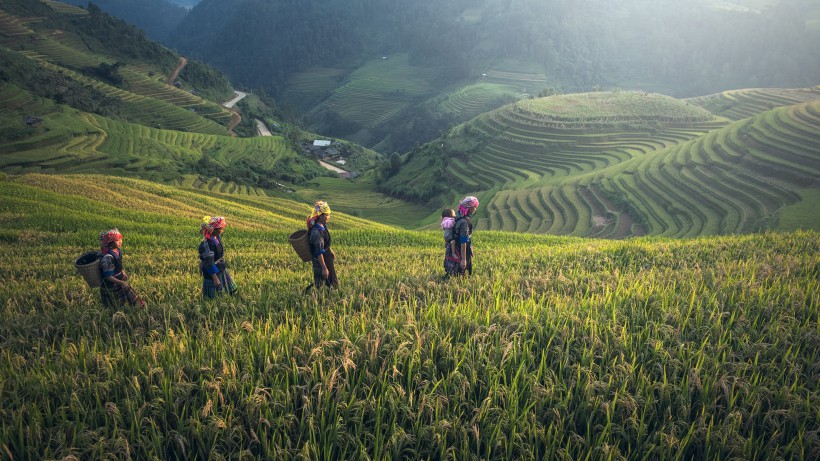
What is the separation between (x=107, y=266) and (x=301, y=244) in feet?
9.56

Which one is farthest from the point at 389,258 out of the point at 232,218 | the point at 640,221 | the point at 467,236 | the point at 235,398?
the point at 640,221

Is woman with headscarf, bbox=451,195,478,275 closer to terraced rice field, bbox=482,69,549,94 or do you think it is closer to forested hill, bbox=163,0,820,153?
forested hill, bbox=163,0,820,153

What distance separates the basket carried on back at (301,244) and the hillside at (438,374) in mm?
711

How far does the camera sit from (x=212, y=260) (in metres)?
6.88

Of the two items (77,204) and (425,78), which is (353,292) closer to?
(77,204)

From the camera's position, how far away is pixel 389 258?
12906 mm

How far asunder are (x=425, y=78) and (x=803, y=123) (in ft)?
517

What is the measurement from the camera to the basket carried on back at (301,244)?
679 cm

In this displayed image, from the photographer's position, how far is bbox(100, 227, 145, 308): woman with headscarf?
254 inches

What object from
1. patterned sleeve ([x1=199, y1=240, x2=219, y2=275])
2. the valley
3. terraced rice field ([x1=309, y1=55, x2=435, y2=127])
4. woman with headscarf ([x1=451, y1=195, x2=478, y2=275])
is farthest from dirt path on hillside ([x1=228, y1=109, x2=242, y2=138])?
woman with headscarf ([x1=451, y1=195, x2=478, y2=275])

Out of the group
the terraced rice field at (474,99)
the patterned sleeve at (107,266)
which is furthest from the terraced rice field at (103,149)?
the terraced rice field at (474,99)

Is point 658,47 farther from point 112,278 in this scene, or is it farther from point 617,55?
point 112,278

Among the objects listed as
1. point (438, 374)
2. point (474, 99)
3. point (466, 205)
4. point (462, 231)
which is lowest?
point (438, 374)

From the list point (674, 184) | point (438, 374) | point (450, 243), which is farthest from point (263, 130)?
point (438, 374)
